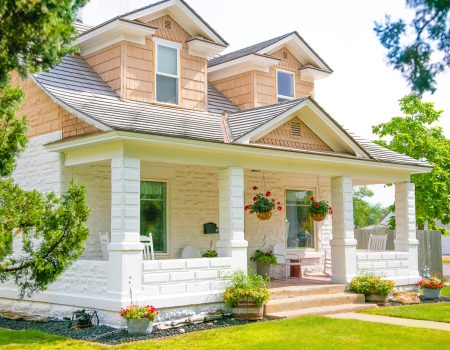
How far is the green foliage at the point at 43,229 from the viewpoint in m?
9.53

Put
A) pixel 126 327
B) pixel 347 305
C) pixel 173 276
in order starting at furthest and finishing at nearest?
pixel 347 305, pixel 173 276, pixel 126 327

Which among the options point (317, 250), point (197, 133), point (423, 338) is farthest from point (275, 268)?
point (423, 338)

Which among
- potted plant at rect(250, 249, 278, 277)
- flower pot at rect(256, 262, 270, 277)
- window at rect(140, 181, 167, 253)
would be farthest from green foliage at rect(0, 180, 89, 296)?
flower pot at rect(256, 262, 270, 277)

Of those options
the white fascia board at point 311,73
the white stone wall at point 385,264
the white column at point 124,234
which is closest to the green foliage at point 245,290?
the white column at point 124,234

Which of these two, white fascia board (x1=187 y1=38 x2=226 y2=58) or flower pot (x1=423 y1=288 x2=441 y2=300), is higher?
white fascia board (x1=187 y1=38 x2=226 y2=58)

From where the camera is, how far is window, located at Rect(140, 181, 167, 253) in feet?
51.1

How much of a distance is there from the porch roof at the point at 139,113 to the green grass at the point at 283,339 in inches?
155

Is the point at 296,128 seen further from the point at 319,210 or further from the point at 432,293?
the point at 432,293

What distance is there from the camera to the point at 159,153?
13.1 meters

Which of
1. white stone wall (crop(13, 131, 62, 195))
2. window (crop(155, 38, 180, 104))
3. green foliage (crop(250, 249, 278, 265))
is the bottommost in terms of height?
green foliage (crop(250, 249, 278, 265))

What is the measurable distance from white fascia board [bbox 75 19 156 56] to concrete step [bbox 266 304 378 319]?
7.43 m

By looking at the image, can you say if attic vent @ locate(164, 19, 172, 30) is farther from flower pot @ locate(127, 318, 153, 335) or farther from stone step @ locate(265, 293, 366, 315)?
flower pot @ locate(127, 318, 153, 335)

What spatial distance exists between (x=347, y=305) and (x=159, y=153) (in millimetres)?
5707

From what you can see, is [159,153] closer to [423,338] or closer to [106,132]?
[106,132]
